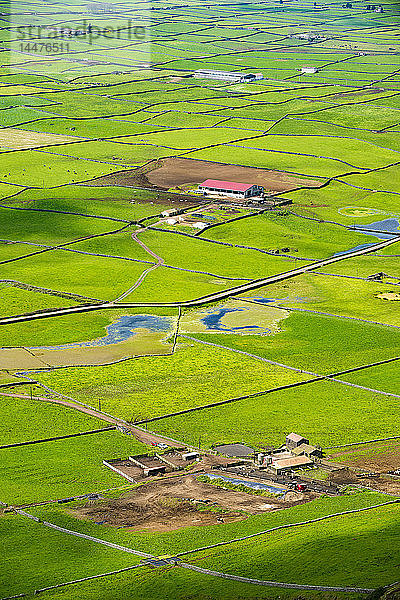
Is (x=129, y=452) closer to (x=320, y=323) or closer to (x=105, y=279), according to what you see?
(x=320, y=323)

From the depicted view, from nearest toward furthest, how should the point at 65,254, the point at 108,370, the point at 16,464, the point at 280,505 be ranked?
1. the point at 280,505
2. the point at 16,464
3. the point at 108,370
4. the point at 65,254

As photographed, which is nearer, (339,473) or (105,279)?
(339,473)

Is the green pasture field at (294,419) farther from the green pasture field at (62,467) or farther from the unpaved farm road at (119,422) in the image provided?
the green pasture field at (62,467)

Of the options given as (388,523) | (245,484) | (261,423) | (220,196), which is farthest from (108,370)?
(220,196)

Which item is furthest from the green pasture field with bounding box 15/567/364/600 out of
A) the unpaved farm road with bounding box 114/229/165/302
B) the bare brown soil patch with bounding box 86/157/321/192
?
the bare brown soil patch with bounding box 86/157/321/192

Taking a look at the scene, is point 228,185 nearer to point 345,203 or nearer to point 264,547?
point 345,203

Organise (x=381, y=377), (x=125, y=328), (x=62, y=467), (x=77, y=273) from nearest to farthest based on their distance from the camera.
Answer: (x=62, y=467) → (x=381, y=377) → (x=125, y=328) → (x=77, y=273)

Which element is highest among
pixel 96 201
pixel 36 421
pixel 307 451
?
pixel 96 201

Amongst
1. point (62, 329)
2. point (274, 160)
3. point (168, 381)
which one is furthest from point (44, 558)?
point (274, 160)
